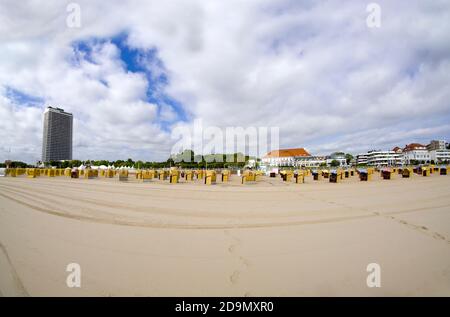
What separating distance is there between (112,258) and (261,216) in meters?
Answer: 3.96

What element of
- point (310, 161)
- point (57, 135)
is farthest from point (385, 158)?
point (57, 135)

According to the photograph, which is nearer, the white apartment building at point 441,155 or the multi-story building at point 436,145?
the white apartment building at point 441,155

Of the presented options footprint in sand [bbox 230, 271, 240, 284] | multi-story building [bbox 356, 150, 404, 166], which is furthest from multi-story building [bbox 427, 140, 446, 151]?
footprint in sand [bbox 230, 271, 240, 284]

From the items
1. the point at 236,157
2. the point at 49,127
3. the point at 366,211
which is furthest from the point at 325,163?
the point at 49,127

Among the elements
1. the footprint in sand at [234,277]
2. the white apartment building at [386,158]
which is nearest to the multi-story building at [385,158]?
the white apartment building at [386,158]

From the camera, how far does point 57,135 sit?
127 metres

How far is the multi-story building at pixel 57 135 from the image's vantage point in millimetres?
122938

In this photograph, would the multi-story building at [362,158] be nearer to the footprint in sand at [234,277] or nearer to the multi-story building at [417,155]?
the multi-story building at [417,155]

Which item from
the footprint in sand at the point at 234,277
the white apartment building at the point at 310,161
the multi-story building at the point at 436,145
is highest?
the multi-story building at the point at 436,145

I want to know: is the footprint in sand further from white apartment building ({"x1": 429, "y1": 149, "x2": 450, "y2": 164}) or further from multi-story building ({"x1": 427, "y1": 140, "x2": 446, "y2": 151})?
multi-story building ({"x1": 427, "y1": 140, "x2": 446, "y2": 151})

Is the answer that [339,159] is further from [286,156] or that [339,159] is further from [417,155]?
[417,155]

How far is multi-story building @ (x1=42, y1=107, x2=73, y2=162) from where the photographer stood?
122938 mm
